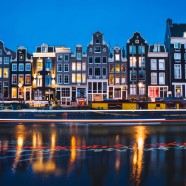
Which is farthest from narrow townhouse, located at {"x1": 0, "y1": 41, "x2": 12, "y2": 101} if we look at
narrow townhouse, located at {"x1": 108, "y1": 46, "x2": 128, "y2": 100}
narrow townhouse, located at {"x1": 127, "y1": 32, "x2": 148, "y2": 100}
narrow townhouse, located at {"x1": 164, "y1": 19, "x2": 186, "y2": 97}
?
narrow townhouse, located at {"x1": 164, "y1": 19, "x2": 186, "y2": 97}

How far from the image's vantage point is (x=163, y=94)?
7000cm

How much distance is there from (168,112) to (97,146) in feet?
69.4

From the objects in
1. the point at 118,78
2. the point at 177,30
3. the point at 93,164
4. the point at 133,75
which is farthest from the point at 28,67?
the point at 93,164

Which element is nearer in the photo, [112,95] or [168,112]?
[168,112]

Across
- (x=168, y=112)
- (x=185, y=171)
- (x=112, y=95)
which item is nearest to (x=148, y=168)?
(x=185, y=171)

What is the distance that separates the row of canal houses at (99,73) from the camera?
6988 centimetres

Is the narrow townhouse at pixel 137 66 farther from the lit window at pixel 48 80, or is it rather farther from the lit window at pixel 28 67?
the lit window at pixel 28 67

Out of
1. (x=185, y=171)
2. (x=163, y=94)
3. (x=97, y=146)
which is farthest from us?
(x=163, y=94)

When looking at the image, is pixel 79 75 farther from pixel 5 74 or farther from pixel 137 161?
pixel 137 161

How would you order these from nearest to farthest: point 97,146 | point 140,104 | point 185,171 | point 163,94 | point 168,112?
→ point 185,171 → point 97,146 → point 168,112 → point 140,104 → point 163,94

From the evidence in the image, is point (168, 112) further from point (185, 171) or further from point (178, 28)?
point (178, 28)

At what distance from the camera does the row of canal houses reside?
69.9 meters

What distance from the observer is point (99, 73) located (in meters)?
70.5

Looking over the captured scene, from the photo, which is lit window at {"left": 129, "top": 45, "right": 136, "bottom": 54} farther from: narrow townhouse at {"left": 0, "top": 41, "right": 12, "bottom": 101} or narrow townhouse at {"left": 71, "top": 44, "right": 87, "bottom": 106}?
narrow townhouse at {"left": 0, "top": 41, "right": 12, "bottom": 101}
